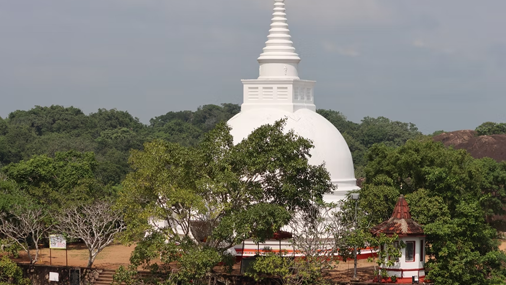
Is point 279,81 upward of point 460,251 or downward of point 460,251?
upward

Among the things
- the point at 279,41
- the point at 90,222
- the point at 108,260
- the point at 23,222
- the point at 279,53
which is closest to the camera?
the point at 23,222

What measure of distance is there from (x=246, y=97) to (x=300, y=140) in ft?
32.4

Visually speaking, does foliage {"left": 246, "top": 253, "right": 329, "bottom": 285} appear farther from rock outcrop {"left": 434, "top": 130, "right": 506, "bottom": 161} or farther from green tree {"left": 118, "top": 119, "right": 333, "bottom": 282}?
rock outcrop {"left": 434, "top": 130, "right": 506, "bottom": 161}

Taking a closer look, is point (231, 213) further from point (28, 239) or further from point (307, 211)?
point (28, 239)

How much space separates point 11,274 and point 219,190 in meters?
11.2

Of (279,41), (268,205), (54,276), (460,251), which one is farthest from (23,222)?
(460,251)

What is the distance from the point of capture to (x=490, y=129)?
85.6 metres

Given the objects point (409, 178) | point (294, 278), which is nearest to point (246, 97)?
point (409, 178)

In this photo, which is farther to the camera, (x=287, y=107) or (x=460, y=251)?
(x=287, y=107)

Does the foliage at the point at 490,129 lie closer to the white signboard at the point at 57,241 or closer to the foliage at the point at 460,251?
the foliage at the point at 460,251

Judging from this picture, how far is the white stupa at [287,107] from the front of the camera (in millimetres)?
39156

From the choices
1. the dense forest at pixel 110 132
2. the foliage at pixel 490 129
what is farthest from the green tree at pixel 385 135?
the foliage at pixel 490 129

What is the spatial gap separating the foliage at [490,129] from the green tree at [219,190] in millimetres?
56226

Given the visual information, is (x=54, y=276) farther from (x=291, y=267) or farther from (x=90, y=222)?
(x=291, y=267)
